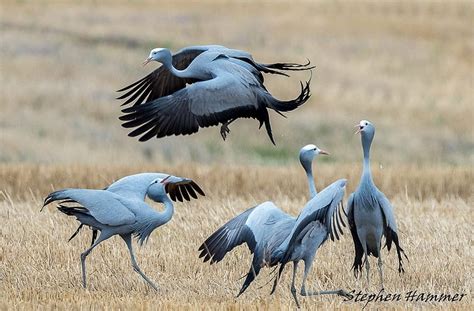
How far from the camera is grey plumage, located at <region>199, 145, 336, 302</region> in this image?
26.0 ft

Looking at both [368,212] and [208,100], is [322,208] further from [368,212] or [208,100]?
[208,100]

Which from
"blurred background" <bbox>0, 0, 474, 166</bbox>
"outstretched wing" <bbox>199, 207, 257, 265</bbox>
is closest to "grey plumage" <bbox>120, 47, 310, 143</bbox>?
"outstretched wing" <bbox>199, 207, 257, 265</bbox>

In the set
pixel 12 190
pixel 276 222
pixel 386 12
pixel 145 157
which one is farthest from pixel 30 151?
pixel 386 12

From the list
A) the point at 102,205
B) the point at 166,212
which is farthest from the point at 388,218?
the point at 102,205

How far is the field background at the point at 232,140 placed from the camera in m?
9.10

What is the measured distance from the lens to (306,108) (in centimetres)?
2644

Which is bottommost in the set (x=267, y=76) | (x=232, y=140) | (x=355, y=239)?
(x=232, y=140)

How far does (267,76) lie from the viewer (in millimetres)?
27672

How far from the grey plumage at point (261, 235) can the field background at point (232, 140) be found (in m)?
0.30

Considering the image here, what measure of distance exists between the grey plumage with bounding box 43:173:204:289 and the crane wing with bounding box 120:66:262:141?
1.26 feet

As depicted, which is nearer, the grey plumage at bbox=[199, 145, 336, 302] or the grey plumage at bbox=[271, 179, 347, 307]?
the grey plumage at bbox=[271, 179, 347, 307]

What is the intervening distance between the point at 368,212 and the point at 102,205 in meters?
1.95

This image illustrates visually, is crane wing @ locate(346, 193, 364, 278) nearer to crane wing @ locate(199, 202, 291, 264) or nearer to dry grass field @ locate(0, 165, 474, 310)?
dry grass field @ locate(0, 165, 474, 310)

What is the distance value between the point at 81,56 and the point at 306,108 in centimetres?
620
